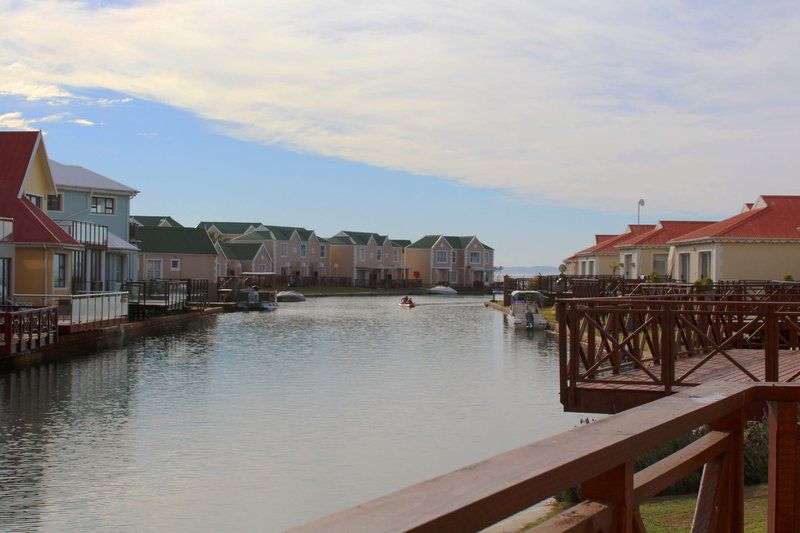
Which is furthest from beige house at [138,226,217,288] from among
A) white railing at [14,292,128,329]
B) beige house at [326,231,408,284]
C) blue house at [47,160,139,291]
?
beige house at [326,231,408,284]

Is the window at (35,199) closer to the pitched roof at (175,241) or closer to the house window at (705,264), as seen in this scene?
the house window at (705,264)

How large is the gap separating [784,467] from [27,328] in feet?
90.7

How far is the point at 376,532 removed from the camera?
1918 millimetres

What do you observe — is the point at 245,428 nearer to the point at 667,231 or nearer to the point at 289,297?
the point at 667,231

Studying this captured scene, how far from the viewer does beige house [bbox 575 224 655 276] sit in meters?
62.3

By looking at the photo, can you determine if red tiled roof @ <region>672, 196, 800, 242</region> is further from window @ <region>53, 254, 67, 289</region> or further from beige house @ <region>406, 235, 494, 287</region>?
beige house @ <region>406, 235, 494, 287</region>

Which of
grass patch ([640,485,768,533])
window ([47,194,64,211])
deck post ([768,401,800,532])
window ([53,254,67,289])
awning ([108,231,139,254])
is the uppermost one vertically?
window ([47,194,64,211])

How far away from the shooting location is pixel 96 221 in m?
53.2

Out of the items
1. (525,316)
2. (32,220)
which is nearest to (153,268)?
(32,220)

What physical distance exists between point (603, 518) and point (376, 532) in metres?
1.27

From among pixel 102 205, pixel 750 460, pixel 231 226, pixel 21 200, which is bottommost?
pixel 750 460

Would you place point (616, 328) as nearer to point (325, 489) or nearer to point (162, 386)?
point (325, 489)

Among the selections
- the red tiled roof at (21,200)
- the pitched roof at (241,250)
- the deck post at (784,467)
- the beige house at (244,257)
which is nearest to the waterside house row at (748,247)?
the red tiled roof at (21,200)

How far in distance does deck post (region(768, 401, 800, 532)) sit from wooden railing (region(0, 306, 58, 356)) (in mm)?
25513
